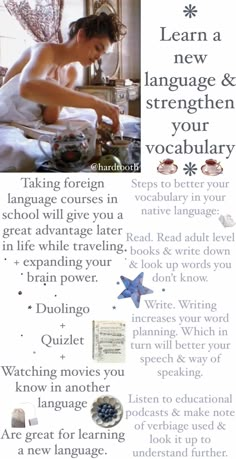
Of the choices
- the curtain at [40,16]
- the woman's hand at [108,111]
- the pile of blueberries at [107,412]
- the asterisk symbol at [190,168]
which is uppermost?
the curtain at [40,16]

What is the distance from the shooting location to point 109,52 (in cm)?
122

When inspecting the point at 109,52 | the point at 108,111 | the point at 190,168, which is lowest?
the point at 190,168

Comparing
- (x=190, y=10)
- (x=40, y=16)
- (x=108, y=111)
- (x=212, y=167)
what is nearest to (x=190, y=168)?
(x=212, y=167)

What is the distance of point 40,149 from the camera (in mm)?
1224

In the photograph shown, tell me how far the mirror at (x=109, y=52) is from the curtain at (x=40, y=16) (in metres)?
0.06

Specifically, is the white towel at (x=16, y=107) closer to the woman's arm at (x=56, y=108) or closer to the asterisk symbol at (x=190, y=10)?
the woman's arm at (x=56, y=108)

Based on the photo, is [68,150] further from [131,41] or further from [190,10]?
[190,10]

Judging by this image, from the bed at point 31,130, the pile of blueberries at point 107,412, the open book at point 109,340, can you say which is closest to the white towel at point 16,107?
the bed at point 31,130

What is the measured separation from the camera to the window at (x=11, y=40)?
1.22 metres

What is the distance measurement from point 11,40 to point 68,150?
0.79 feet

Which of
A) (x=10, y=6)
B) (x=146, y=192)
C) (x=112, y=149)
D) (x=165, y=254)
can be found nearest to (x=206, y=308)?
(x=165, y=254)

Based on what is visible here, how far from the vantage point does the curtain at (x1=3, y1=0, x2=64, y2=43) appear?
4.00 feet

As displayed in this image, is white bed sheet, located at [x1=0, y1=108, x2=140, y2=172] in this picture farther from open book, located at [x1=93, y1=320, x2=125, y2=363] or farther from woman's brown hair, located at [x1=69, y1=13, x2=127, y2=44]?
open book, located at [x1=93, y1=320, x2=125, y2=363]

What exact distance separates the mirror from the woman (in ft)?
0.05
